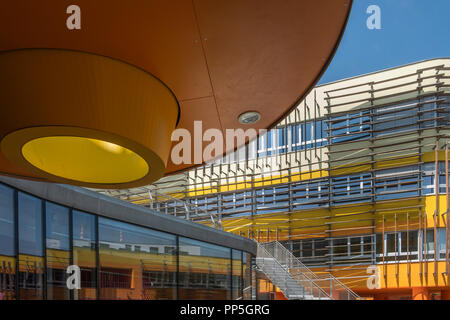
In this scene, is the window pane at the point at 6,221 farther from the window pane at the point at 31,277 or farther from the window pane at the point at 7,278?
the window pane at the point at 31,277

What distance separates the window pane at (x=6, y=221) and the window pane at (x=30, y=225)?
0.22m

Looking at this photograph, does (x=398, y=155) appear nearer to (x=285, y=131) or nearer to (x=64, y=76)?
(x=285, y=131)

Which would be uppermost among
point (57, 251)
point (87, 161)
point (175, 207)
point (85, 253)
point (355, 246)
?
point (87, 161)

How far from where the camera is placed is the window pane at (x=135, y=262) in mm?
10812

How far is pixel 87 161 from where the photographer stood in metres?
5.71

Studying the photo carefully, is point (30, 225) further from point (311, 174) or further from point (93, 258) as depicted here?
point (311, 174)

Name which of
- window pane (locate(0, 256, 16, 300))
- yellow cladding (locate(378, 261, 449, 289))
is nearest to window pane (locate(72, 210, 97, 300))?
window pane (locate(0, 256, 16, 300))

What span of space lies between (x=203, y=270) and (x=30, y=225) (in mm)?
6918

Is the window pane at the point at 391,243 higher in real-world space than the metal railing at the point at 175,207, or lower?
lower

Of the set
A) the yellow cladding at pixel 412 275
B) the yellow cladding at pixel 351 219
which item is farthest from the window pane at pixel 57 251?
the yellow cladding at pixel 351 219

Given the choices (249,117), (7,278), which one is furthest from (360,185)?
(249,117)

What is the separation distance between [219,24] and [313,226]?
96.6 feet

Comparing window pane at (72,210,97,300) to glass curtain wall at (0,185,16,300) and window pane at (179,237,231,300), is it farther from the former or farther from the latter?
window pane at (179,237,231,300)
